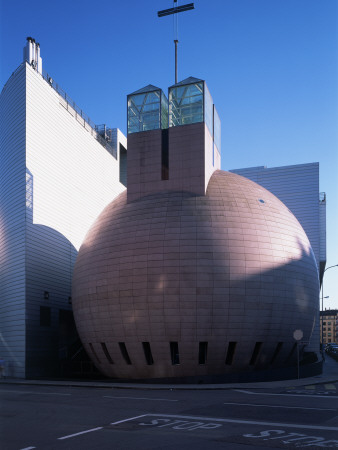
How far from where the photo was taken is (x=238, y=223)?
33500 millimetres

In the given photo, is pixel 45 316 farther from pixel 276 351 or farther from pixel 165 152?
pixel 276 351

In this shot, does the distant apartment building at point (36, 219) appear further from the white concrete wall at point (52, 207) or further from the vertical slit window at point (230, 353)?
the vertical slit window at point (230, 353)

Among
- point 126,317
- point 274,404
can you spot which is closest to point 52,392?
point 126,317

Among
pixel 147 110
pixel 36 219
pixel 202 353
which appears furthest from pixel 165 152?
pixel 202 353

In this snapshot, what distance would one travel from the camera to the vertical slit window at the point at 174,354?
3178 cm

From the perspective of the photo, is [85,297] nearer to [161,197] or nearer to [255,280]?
[161,197]

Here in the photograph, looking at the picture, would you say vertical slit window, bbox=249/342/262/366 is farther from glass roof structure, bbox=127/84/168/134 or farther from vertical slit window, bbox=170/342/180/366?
glass roof structure, bbox=127/84/168/134

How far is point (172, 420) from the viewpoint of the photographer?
55.7ft

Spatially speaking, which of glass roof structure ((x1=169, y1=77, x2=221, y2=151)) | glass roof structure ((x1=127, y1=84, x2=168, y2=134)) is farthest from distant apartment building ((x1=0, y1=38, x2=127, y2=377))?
glass roof structure ((x1=169, y1=77, x2=221, y2=151))

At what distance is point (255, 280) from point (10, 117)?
1084 inches

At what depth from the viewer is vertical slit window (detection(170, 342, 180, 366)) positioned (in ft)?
104

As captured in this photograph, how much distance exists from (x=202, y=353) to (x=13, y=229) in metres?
20.3

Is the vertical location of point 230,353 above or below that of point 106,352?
above

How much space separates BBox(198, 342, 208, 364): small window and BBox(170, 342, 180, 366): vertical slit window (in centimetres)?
139
